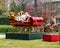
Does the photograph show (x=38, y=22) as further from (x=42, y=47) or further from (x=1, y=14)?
(x=1, y=14)

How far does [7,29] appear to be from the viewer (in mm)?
25828

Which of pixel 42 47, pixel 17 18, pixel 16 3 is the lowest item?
pixel 42 47

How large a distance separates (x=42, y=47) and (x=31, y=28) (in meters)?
5.97

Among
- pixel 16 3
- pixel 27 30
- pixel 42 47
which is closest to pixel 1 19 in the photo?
pixel 16 3

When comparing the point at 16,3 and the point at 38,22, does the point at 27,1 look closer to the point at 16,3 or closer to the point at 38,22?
the point at 16,3

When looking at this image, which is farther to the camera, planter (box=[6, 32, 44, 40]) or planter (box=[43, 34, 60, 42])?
planter (box=[6, 32, 44, 40])

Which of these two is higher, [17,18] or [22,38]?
[17,18]

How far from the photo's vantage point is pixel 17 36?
51.6ft

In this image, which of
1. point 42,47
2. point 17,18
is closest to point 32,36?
point 17,18

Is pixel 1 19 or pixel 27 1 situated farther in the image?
pixel 27 1

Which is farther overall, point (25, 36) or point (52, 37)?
point (25, 36)

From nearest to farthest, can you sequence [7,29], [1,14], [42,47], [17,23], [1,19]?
[42,47] → [17,23] → [7,29] → [1,19] → [1,14]

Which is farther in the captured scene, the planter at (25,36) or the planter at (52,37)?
the planter at (25,36)

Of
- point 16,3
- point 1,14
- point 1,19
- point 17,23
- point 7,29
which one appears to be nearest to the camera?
point 17,23
